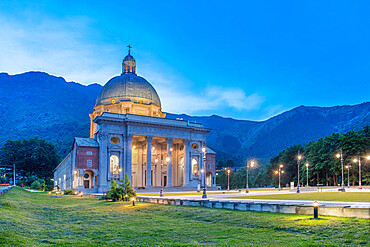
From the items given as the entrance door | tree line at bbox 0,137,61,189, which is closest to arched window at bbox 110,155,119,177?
the entrance door

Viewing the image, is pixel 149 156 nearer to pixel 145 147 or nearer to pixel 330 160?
pixel 145 147

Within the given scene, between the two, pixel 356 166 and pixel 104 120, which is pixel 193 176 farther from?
pixel 356 166

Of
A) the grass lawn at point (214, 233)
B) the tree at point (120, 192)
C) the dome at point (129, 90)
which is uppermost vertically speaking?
the dome at point (129, 90)

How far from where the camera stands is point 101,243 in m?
10.2

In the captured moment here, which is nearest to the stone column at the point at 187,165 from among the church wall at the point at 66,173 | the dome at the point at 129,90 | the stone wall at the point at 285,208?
the dome at the point at 129,90

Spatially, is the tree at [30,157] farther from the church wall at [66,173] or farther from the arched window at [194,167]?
the arched window at [194,167]

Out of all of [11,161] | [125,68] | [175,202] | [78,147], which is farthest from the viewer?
[11,161]

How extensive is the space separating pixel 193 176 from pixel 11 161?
70320 millimetres

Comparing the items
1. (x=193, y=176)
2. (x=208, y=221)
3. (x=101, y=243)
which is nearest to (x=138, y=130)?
(x=193, y=176)

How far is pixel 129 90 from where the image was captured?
81500 mm

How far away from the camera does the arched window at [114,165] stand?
67938mm

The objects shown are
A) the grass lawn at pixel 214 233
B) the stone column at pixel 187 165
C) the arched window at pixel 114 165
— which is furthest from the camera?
the stone column at pixel 187 165

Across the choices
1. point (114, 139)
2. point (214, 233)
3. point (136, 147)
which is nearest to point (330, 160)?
point (136, 147)

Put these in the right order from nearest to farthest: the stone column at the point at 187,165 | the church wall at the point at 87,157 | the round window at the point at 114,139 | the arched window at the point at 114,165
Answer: the church wall at the point at 87,157
the arched window at the point at 114,165
the round window at the point at 114,139
the stone column at the point at 187,165
